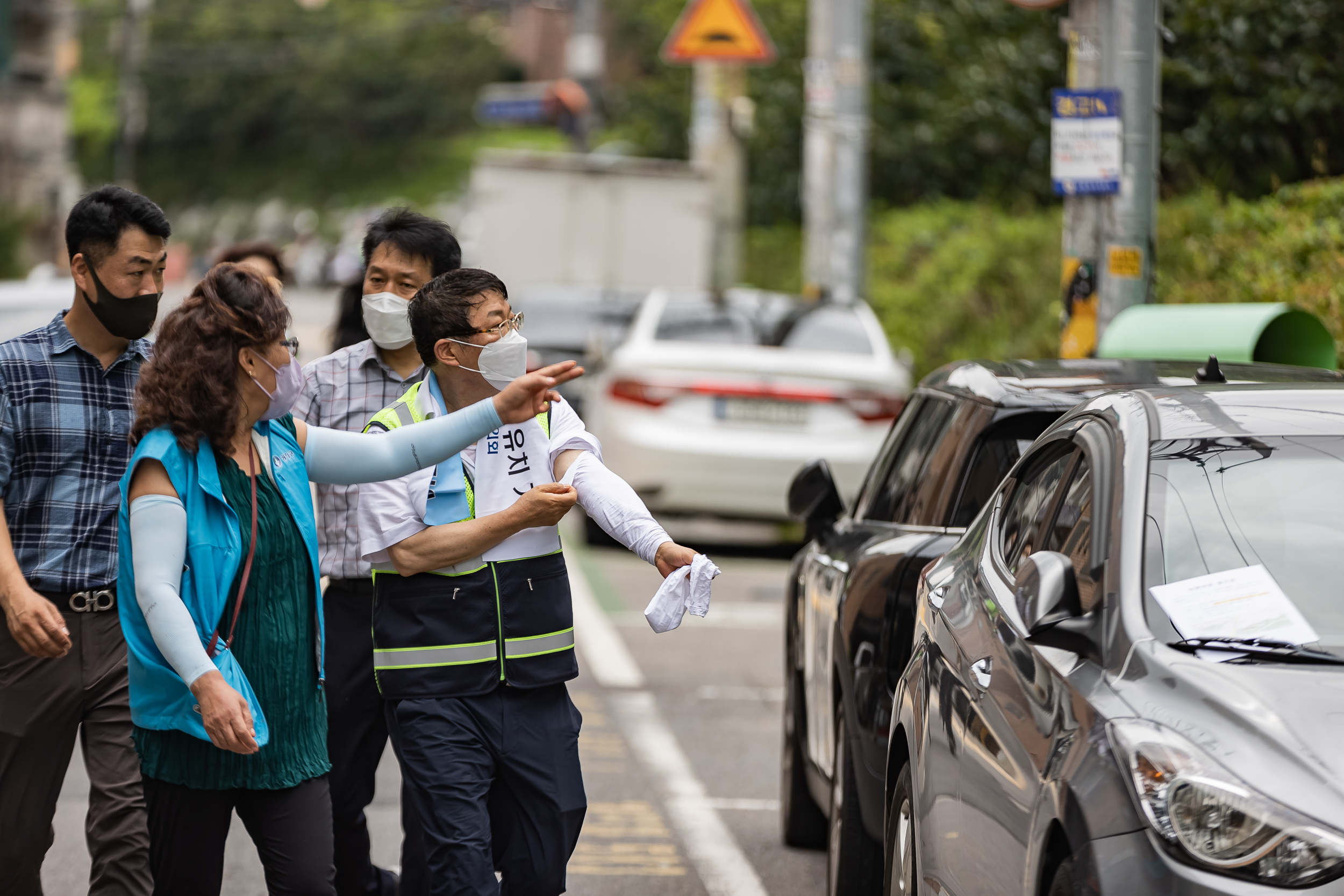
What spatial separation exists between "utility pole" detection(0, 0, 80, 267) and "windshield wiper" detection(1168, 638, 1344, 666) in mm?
34225


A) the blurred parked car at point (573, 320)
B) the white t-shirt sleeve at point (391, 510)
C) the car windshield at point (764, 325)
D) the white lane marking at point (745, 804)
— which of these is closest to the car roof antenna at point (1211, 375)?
the white t-shirt sleeve at point (391, 510)

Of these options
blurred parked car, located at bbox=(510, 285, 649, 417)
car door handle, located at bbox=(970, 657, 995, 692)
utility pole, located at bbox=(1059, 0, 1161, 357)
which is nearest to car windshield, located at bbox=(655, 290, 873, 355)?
blurred parked car, located at bbox=(510, 285, 649, 417)

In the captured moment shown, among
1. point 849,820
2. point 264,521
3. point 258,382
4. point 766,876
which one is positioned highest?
point 258,382

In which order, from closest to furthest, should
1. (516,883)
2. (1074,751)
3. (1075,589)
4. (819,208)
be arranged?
(1074,751) → (1075,589) → (516,883) → (819,208)

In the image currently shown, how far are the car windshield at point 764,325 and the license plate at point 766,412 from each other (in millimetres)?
549

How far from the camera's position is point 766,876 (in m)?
6.28

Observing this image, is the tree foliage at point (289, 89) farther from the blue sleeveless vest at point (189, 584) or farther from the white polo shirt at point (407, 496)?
the blue sleeveless vest at point (189, 584)

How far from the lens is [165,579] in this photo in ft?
12.8

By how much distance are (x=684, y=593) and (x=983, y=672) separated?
62cm

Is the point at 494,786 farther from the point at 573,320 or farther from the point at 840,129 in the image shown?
the point at 840,129

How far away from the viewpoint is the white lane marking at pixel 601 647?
9445 millimetres

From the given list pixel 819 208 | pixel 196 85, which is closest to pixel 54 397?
pixel 819 208

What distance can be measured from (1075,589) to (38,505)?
Result: 2.43m

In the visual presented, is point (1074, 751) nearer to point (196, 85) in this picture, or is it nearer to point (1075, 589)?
point (1075, 589)
